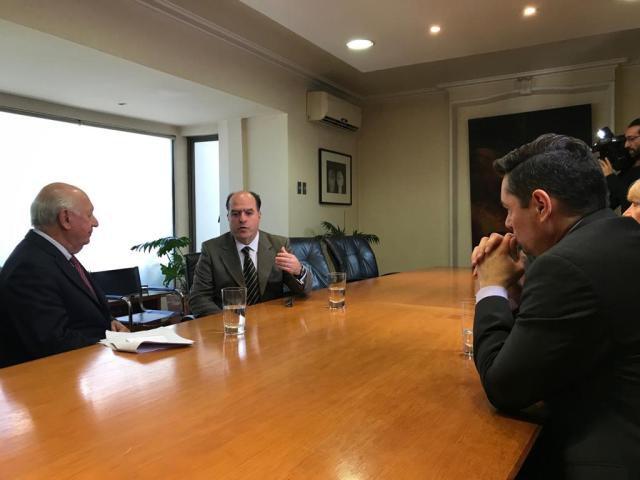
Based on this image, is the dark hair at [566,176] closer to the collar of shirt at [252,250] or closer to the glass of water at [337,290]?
the glass of water at [337,290]

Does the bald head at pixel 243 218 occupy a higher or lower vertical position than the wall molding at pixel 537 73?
lower

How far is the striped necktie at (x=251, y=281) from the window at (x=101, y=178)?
96.8 inches

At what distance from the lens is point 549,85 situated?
15.6 ft

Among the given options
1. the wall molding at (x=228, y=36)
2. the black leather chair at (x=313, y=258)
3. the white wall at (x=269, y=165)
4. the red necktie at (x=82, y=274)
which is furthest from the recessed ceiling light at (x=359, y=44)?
the red necktie at (x=82, y=274)

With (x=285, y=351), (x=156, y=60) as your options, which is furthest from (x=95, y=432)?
(x=156, y=60)

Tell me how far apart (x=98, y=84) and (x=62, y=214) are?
201cm

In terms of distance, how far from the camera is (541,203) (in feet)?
3.28

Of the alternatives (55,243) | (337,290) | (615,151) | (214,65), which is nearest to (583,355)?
(337,290)

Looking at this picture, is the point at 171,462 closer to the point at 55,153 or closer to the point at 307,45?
the point at 307,45

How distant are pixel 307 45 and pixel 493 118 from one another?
2196 mm

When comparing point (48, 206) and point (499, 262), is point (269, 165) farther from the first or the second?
point (499, 262)

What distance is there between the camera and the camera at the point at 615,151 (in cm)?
316

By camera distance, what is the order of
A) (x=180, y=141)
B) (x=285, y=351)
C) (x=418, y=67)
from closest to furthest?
(x=285, y=351) → (x=418, y=67) → (x=180, y=141)

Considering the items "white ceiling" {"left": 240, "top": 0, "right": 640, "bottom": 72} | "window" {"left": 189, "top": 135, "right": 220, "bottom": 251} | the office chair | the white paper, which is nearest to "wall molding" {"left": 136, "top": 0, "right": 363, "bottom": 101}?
"white ceiling" {"left": 240, "top": 0, "right": 640, "bottom": 72}
